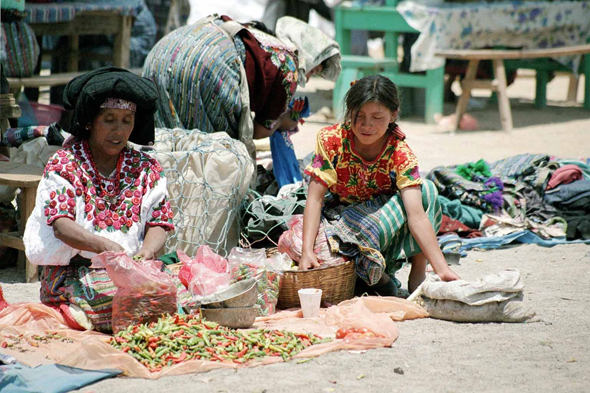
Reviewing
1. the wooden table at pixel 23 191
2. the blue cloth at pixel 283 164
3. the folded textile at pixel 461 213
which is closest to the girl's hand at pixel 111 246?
the wooden table at pixel 23 191

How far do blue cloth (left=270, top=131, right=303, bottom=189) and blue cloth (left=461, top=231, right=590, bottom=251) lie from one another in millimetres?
1314

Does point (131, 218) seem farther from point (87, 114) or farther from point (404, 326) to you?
point (404, 326)

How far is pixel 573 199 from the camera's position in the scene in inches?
230

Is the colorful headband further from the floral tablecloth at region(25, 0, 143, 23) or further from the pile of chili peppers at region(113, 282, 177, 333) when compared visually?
the floral tablecloth at region(25, 0, 143, 23)

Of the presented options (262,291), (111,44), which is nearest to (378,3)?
(111,44)

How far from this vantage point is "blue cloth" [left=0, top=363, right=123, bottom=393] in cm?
295

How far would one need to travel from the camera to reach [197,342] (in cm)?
342

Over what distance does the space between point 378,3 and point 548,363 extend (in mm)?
8639

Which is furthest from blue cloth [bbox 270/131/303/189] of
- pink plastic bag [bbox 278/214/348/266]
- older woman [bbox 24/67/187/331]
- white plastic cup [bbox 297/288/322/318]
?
older woman [bbox 24/67/187/331]

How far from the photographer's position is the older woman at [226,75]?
5.28 m

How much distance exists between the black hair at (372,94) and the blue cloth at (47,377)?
1816mm

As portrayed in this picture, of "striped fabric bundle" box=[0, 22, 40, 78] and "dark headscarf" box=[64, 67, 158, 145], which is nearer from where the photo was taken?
"dark headscarf" box=[64, 67, 158, 145]

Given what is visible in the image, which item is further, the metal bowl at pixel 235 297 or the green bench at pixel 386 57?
the green bench at pixel 386 57

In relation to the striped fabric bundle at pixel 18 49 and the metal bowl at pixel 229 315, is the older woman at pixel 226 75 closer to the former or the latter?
the metal bowl at pixel 229 315
